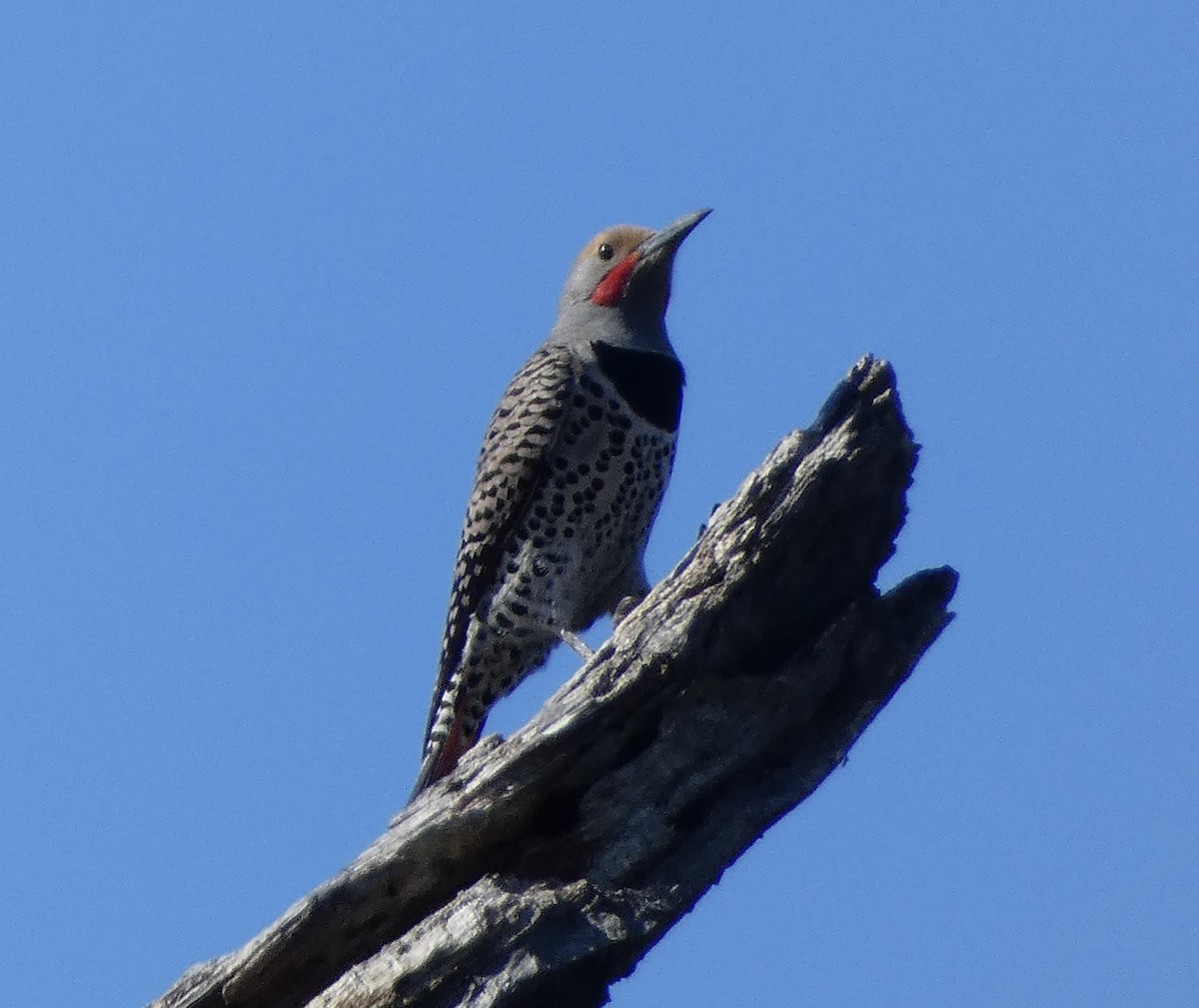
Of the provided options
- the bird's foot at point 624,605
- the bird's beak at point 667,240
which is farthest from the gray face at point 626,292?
the bird's foot at point 624,605

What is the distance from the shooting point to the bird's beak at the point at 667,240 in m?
7.88

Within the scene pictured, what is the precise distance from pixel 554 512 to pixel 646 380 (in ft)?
2.36

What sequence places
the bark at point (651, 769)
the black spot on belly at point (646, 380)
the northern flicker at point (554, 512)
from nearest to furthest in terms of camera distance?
1. the bark at point (651, 769)
2. the northern flicker at point (554, 512)
3. the black spot on belly at point (646, 380)

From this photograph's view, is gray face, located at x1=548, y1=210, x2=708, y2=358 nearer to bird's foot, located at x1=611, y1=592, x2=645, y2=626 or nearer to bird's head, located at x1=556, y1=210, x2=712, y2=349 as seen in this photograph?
bird's head, located at x1=556, y1=210, x2=712, y2=349

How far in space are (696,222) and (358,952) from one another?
13.5ft

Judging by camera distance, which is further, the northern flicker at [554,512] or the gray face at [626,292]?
the gray face at [626,292]

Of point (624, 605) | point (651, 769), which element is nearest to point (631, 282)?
point (624, 605)

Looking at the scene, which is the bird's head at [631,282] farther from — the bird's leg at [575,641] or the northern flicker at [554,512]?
the bird's leg at [575,641]

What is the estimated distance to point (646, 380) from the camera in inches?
297

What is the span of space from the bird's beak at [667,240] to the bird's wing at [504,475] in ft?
2.06

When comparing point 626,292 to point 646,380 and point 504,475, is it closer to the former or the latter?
point 646,380

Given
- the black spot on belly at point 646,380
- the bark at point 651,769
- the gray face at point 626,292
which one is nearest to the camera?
the bark at point 651,769

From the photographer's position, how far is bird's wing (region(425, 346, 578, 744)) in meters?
7.37

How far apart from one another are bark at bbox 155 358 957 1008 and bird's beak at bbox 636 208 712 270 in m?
3.01
